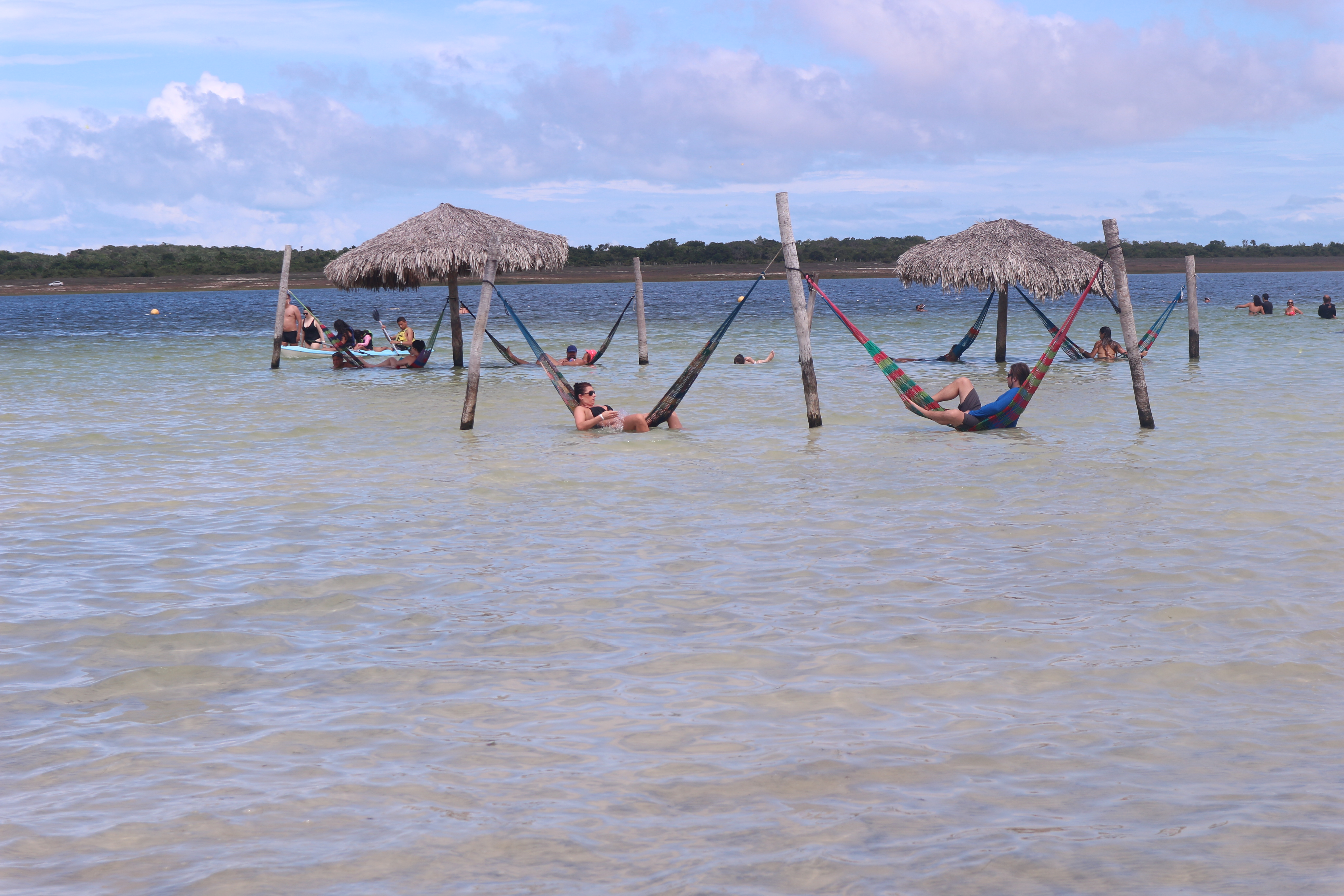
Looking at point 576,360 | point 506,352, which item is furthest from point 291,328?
point 576,360

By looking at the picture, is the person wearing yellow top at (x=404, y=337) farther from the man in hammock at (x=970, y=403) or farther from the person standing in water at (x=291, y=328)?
the man in hammock at (x=970, y=403)

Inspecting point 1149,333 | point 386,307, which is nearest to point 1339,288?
point 386,307

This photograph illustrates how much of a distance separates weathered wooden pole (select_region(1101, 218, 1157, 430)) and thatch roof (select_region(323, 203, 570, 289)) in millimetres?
8907

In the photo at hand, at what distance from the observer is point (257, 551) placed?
5.67 meters

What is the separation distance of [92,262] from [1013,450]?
296 feet

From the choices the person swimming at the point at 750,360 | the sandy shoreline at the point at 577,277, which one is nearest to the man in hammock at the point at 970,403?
the person swimming at the point at 750,360

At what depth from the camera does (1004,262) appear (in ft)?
53.0

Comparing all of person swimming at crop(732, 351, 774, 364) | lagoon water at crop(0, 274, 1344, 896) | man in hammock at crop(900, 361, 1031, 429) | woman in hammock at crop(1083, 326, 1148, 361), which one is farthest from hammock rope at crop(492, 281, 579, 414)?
woman in hammock at crop(1083, 326, 1148, 361)

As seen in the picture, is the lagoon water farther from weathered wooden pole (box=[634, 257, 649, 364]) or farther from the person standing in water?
the person standing in water

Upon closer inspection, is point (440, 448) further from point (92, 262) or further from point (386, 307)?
point (92, 262)

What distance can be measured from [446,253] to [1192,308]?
11.3 metres

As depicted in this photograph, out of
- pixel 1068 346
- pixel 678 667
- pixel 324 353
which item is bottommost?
pixel 678 667

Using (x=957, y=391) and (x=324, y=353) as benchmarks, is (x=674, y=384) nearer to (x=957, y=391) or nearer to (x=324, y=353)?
(x=957, y=391)

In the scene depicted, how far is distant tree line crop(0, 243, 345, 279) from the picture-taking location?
8212 cm
